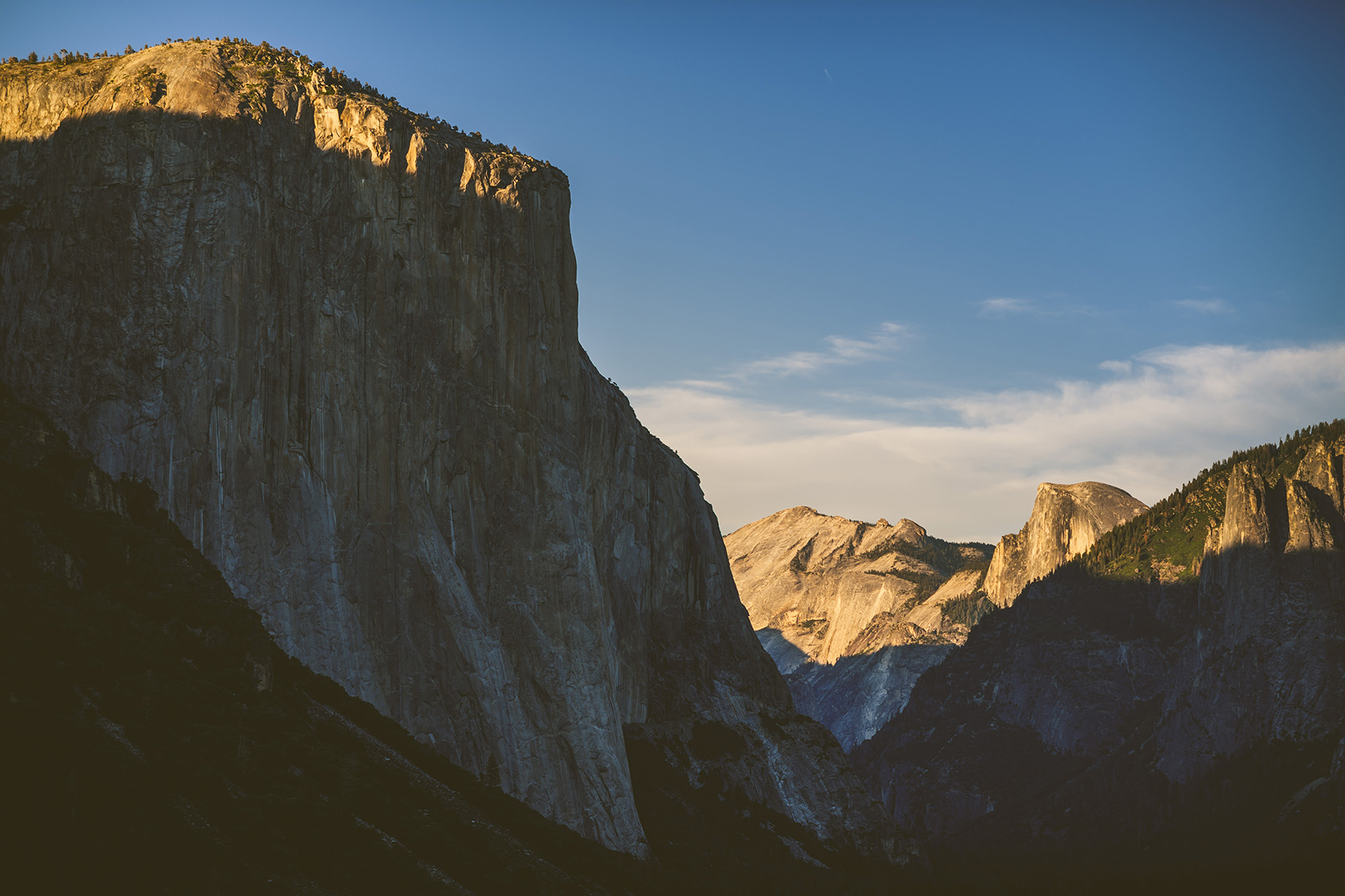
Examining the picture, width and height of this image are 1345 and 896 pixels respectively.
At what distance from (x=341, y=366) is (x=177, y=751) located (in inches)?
1303

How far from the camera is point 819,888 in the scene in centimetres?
11119

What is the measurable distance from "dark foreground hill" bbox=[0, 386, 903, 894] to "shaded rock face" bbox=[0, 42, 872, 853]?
17.8ft

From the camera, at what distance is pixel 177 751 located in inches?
2366

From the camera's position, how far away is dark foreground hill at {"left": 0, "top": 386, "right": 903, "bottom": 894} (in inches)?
2101

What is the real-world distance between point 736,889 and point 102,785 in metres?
56.9

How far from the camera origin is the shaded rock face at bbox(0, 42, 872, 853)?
8162 cm

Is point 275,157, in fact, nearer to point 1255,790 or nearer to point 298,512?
point 298,512

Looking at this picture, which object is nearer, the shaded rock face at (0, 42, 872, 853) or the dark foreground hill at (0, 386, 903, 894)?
the dark foreground hill at (0, 386, 903, 894)

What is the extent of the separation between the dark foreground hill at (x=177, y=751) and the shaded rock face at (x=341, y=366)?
5.44m

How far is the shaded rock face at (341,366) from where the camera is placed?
81.6 metres

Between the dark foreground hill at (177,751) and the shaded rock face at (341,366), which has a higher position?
the shaded rock face at (341,366)

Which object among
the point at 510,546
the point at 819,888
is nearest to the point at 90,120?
the point at 510,546

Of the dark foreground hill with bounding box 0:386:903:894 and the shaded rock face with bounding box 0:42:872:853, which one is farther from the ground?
the shaded rock face with bounding box 0:42:872:853

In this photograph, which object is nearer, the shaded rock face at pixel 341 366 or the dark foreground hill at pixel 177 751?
the dark foreground hill at pixel 177 751
